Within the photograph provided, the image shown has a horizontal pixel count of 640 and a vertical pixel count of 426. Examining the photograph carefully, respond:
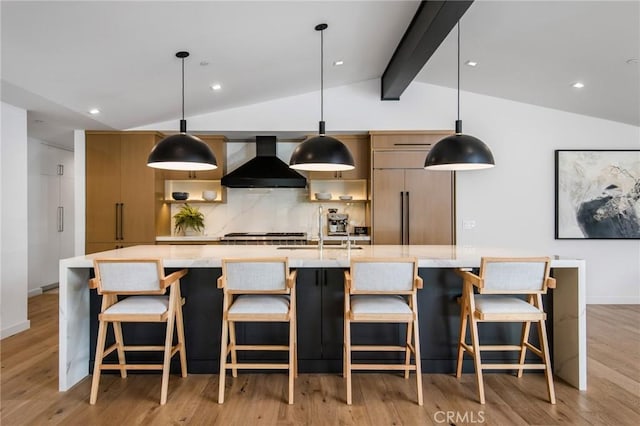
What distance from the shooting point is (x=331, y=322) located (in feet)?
9.46

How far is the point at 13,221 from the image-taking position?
3881mm

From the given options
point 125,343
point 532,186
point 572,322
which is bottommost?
point 125,343

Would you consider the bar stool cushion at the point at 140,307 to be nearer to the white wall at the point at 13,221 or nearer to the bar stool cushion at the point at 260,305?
the bar stool cushion at the point at 260,305

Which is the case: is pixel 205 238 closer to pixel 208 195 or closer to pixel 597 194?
pixel 208 195

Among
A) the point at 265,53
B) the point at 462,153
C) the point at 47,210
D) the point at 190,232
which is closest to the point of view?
the point at 462,153

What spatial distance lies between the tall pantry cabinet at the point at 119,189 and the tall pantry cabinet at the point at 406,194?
3009mm

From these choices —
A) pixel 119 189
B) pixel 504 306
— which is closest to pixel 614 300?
pixel 504 306

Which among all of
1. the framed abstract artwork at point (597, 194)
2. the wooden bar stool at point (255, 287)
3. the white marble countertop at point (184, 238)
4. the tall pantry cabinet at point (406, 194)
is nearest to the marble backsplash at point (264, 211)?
the white marble countertop at point (184, 238)

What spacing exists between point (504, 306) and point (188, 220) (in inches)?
169

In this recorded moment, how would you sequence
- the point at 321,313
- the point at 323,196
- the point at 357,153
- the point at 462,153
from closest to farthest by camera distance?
1. the point at 462,153
2. the point at 321,313
3. the point at 357,153
4. the point at 323,196

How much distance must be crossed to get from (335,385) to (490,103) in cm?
426

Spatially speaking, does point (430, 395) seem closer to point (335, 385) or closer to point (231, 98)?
point (335, 385)

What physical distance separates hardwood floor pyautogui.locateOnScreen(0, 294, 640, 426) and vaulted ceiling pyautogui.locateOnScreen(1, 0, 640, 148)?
8.17ft

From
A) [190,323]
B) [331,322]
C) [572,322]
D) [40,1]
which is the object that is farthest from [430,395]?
[40,1]
